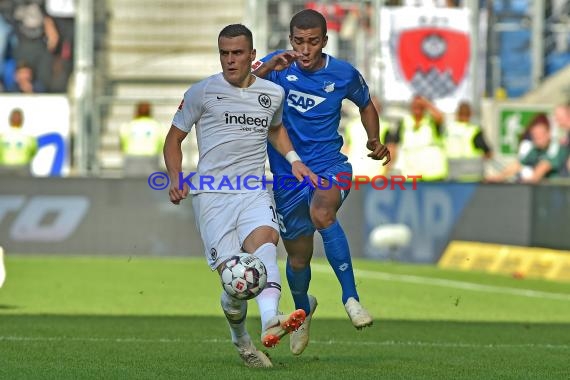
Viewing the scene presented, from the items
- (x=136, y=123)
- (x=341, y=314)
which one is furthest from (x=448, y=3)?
(x=341, y=314)

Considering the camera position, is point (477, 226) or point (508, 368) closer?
point (508, 368)

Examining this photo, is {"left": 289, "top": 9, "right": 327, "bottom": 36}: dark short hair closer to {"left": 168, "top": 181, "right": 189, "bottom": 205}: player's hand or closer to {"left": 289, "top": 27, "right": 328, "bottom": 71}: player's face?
{"left": 289, "top": 27, "right": 328, "bottom": 71}: player's face

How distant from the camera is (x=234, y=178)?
922 cm

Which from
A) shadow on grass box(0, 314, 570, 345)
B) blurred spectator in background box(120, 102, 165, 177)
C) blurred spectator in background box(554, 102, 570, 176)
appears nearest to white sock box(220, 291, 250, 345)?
shadow on grass box(0, 314, 570, 345)

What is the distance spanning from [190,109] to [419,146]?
12.9 m

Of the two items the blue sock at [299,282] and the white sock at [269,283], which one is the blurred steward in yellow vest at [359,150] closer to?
the blue sock at [299,282]

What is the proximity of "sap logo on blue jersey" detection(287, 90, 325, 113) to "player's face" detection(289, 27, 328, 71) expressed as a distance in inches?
7.2

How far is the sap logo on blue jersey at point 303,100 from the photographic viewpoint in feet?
34.0

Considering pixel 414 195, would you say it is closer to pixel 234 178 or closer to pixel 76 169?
pixel 76 169

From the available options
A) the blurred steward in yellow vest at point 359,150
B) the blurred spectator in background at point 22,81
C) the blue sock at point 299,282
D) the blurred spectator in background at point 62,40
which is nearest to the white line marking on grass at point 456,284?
the blurred steward in yellow vest at point 359,150

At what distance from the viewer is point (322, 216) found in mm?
10398

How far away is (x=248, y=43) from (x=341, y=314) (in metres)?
5.85

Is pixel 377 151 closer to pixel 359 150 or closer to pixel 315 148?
pixel 315 148

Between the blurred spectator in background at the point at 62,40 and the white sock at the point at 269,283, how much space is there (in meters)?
16.6
